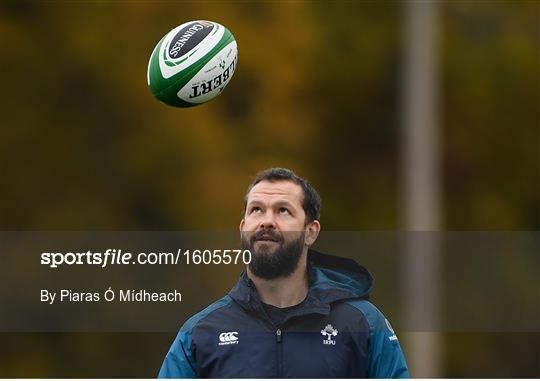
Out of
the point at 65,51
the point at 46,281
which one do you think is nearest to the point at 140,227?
the point at 65,51

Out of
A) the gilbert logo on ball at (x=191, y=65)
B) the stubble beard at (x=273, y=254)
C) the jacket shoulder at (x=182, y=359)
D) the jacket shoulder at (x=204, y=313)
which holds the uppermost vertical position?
the gilbert logo on ball at (x=191, y=65)

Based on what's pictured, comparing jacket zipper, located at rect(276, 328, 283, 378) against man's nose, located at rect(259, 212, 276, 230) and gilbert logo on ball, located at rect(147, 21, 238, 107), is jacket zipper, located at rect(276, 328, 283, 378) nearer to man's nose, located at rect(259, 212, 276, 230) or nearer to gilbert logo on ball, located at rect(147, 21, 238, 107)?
man's nose, located at rect(259, 212, 276, 230)

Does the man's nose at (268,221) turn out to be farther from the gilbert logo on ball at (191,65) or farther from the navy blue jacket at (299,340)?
the gilbert logo on ball at (191,65)

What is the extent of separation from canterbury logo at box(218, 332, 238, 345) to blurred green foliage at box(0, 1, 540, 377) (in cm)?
338

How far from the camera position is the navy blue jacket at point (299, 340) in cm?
339

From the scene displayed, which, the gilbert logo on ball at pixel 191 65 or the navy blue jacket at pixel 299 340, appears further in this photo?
the gilbert logo on ball at pixel 191 65

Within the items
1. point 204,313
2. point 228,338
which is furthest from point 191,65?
point 228,338

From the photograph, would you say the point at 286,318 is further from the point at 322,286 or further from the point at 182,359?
the point at 182,359

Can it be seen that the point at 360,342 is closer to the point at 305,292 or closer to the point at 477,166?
the point at 305,292

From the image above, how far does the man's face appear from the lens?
3391 millimetres

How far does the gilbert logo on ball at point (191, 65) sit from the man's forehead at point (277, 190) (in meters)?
0.57

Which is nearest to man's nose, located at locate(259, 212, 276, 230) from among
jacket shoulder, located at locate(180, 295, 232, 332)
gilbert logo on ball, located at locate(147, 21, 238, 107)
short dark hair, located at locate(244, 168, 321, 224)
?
short dark hair, located at locate(244, 168, 321, 224)

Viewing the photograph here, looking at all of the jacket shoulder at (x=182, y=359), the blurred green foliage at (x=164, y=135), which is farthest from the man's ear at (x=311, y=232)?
the blurred green foliage at (x=164, y=135)

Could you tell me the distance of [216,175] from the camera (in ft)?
23.7
